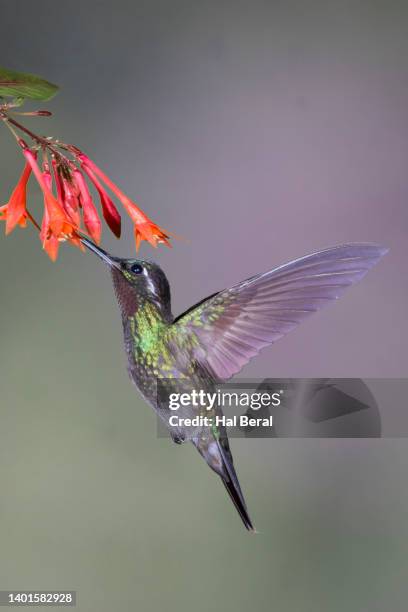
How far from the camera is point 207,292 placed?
1806mm

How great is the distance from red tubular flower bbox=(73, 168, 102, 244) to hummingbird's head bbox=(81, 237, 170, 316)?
0.13 feet

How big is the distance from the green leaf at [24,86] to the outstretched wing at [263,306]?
0.74 ft

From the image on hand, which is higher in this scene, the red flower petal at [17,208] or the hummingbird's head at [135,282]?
the red flower petal at [17,208]

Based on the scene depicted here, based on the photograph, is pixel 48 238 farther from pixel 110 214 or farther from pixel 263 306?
pixel 263 306

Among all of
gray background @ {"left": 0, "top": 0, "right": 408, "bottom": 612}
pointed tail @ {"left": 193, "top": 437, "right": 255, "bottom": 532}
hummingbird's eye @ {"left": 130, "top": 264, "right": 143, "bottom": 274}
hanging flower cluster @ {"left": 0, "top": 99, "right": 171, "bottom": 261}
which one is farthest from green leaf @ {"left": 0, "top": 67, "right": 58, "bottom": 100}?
gray background @ {"left": 0, "top": 0, "right": 408, "bottom": 612}

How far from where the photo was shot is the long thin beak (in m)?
0.58

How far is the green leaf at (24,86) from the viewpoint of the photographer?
1.78ft

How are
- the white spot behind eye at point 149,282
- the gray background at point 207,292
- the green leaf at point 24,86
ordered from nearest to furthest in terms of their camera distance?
the green leaf at point 24,86 < the white spot behind eye at point 149,282 < the gray background at point 207,292

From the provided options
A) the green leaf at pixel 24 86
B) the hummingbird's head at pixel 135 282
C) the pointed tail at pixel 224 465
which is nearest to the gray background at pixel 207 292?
the pointed tail at pixel 224 465

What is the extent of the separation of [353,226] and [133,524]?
870 mm

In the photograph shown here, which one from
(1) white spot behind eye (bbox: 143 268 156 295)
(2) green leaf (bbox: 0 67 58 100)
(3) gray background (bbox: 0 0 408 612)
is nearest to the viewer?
(2) green leaf (bbox: 0 67 58 100)

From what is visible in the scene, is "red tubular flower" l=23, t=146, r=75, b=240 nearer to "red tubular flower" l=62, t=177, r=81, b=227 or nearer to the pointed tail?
"red tubular flower" l=62, t=177, r=81, b=227

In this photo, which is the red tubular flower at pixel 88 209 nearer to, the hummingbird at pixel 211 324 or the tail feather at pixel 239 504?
the hummingbird at pixel 211 324

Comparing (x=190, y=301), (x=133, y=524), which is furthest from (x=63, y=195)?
(x=133, y=524)
